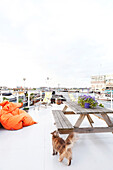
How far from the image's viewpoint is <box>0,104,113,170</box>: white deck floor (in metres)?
1.37

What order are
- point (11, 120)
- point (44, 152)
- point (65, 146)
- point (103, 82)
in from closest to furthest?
point (65, 146)
point (44, 152)
point (11, 120)
point (103, 82)

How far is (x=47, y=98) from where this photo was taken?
5.77m

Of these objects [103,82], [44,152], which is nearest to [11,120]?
[44,152]

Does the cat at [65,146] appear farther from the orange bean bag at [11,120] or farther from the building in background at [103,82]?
the building in background at [103,82]

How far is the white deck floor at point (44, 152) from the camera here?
1371 millimetres

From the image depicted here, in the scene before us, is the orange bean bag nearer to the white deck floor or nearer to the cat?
the white deck floor

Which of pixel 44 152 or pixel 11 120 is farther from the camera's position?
pixel 11 120

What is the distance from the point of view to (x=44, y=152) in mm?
1667

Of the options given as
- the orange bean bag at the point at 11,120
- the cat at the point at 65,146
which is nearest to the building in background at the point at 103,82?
the orange bean bag at the point at 11,120

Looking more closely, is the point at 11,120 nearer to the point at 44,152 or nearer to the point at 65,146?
the point at 44,152

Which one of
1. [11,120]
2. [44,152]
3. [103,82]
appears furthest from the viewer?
[103,82]

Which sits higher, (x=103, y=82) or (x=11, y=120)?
(x=103, y=82)

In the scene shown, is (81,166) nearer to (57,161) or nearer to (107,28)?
(57,161)

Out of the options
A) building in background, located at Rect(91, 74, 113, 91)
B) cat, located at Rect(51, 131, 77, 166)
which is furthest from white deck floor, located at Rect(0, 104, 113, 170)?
building in background, located at Rect(91, 74, 113, 91)
